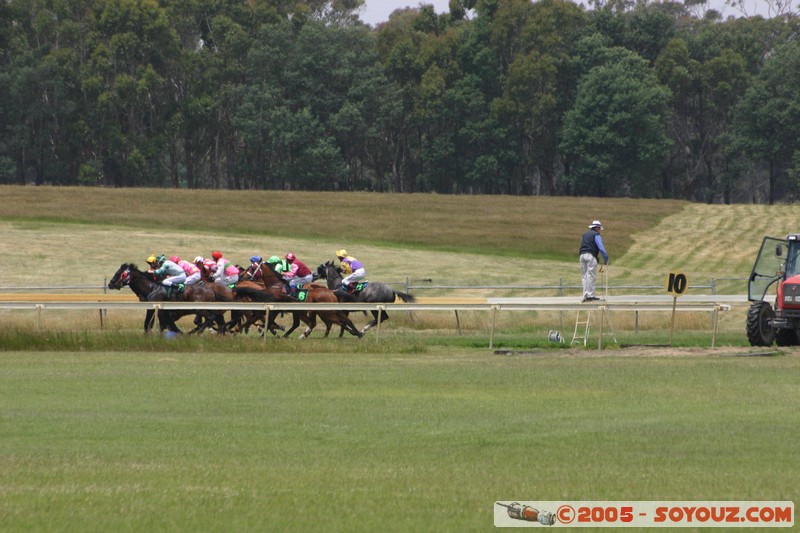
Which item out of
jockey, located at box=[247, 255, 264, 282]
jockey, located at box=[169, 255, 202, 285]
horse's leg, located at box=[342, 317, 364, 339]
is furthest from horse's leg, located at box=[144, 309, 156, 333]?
horse's leg, located at box=[342, 317, 364, 339]

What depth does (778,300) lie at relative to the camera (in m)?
23.7

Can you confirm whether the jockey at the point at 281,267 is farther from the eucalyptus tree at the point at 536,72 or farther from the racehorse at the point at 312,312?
the eucalyptus tree at the point at 536,72

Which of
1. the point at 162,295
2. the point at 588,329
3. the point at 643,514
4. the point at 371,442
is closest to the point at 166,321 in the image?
the point at 162,295

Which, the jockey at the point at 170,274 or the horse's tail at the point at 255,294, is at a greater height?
the jockey at the point at 170,274

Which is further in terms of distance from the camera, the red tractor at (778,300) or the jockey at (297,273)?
the jockey at (297,273)

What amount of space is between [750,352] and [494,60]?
8517 cm

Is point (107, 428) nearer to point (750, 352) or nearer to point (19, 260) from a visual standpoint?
point (750, 352)

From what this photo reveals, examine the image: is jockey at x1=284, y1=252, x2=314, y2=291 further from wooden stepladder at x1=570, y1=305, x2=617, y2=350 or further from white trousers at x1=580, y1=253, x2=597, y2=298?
white trousers at x1=580, y1=253, x2=597, y2=298

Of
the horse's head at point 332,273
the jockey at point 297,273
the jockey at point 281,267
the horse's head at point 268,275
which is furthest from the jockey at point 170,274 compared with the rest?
the horse's head at point 332,273

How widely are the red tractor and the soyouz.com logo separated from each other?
49.7ft

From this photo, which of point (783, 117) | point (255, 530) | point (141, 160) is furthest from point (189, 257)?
point (783, 117)

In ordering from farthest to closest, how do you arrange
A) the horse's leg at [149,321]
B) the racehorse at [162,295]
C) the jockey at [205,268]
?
1. the jockey at [205,268]
2. the racehorse at [162,295]
3. the horse's leg at [149,321]

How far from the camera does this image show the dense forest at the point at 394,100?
321ft

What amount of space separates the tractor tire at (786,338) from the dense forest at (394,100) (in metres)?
71.1
